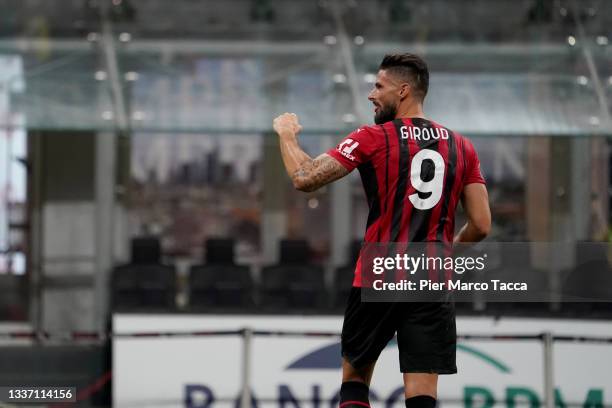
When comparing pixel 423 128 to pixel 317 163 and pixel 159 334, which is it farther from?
pixel 159 334

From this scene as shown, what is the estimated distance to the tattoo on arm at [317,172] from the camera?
4.73m

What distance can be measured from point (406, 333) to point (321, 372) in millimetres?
4788

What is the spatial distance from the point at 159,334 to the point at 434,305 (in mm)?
4719

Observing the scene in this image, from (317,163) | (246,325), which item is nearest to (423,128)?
(317,163)

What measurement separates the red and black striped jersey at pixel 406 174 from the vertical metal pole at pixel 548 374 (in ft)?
13.4

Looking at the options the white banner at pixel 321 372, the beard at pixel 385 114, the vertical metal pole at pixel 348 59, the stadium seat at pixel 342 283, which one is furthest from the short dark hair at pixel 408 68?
the stadium seat at pixel 342 283

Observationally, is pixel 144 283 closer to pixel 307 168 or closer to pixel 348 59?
pixel 348 59

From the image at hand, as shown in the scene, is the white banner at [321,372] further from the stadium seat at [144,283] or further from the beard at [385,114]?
the beard at [385,114]

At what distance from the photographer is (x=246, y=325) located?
10188 millimetres

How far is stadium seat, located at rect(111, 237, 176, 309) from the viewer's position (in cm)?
1224

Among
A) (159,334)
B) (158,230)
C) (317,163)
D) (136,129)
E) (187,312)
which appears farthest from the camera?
(158,230)

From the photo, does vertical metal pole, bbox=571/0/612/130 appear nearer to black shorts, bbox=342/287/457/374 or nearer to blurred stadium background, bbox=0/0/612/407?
blurred stadium background, bbox=0/0/612/407

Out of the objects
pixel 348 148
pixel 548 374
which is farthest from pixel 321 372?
pixel 348 148

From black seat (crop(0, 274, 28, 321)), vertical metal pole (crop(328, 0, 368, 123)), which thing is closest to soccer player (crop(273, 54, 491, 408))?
vertical metal pole (crop(328, 0, 368, 123))
